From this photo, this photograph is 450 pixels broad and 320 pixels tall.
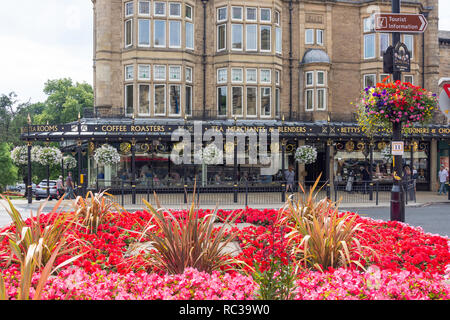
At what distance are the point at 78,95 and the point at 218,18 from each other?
3205 centimetres

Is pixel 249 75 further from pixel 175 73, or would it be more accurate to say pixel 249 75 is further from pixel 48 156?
pixel 48 156

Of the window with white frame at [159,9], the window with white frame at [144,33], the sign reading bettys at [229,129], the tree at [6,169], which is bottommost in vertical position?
the tree at [6,169]

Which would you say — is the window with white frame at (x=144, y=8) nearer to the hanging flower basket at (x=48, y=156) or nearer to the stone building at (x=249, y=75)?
the stone building at (x=249, y=75)

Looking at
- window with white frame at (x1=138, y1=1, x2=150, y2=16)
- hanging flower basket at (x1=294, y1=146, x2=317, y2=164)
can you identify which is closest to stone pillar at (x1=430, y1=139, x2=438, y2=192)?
hanging flower basket at (x1=294, y1=146, x2=317, y2=164)

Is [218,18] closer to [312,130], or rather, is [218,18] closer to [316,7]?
[316,7]

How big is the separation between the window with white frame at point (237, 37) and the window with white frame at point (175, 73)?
11.7 ft

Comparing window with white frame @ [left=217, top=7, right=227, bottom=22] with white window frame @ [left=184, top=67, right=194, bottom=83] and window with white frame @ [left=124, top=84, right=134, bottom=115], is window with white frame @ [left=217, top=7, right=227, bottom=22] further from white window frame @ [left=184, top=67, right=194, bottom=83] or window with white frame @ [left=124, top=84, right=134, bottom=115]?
window with white frame @ [left=124, top=84, right=134, bottom=115]

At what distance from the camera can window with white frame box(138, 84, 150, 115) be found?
25.4m

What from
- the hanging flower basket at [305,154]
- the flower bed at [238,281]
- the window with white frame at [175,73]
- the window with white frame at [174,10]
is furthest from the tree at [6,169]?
the flower bed at [238,281]

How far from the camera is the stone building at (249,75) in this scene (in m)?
25.3

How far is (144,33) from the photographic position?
2534 centimetres

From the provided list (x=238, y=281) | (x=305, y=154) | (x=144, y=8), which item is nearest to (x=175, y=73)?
(x=144, y=8)

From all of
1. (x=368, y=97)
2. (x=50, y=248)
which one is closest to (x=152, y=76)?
(x=368, y=97)

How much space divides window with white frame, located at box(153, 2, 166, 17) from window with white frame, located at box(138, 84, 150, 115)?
13.4ft
